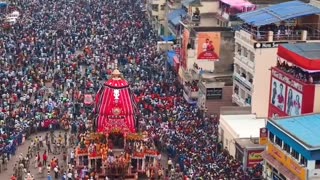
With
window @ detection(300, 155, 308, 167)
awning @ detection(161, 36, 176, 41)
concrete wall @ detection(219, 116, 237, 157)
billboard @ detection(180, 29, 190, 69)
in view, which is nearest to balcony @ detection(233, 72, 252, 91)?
concrete wall @ detection(219, 116, 237, 157)

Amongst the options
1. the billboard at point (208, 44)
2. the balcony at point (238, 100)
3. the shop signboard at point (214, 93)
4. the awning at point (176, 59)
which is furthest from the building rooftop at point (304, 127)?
the awning at point (176, 59)

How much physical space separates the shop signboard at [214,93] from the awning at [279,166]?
14.5 metres

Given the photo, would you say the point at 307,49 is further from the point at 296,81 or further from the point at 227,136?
the point at 227,136

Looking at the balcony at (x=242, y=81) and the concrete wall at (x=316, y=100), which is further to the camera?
the balcony at (x=242, y=81)

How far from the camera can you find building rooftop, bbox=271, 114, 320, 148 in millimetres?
35031

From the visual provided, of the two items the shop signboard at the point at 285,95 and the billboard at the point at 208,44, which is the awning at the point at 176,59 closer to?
the billboard at the point at 208,44

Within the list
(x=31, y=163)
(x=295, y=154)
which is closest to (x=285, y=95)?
(x=295, y=154)

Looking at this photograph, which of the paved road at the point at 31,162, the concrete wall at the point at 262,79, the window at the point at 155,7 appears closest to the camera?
the paved road at the point at 31,162

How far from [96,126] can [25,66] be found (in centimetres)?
2439

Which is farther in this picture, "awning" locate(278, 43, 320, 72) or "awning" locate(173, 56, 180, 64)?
"awning" locate(173, 56, 180, 64)

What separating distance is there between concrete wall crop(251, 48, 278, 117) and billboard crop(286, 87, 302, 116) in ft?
19.9

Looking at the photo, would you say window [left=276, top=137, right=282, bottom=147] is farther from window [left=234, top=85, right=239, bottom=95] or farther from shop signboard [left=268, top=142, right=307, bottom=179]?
window [left=234, top=85, right=239, bottom=95]

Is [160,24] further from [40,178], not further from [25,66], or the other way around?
[40,178]

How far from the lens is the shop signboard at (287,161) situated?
34.9m
